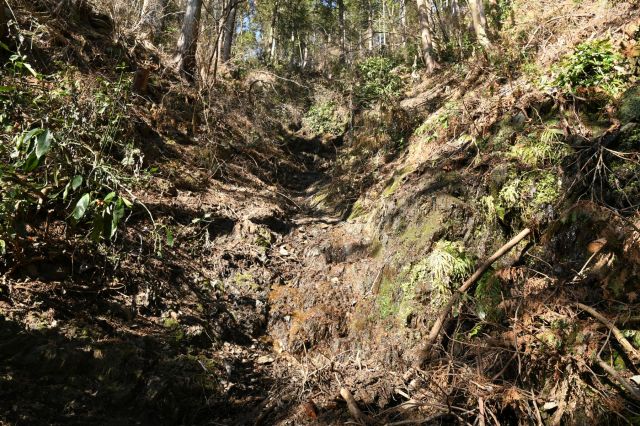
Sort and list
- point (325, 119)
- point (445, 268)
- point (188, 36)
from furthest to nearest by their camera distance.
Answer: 1. point (325, 119)
2. point (188, 36)
3. point (445, 268)

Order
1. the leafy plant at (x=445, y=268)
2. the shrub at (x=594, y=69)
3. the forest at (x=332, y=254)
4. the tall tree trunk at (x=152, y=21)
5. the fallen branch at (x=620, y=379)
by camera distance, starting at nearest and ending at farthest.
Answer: the fallen branch at (x=620, y=379)
the forest at (x=332, y=254)
the leafy plant at (x=445, y=268)
the shrub at (x=594, y=69)
the tall tree trunk at (x=152, y=21)

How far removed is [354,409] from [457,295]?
1753 mm

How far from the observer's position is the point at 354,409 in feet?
12.6

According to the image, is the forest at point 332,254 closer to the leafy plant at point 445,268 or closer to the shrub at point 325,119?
the leafy plant at point 445,268

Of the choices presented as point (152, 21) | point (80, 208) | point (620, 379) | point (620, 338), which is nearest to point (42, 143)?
point (80, 208)

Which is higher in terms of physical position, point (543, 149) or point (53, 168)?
point (543, 149)

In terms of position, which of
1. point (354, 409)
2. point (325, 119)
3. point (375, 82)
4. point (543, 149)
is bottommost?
point (354, 409)

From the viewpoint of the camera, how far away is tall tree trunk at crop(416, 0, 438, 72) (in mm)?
13812

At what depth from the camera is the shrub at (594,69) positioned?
17.2ft

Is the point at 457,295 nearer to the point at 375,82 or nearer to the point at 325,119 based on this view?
the point at 375,82

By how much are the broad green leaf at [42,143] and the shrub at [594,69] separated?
616 cm

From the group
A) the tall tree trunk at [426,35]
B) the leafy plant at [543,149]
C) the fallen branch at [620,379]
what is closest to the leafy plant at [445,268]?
the leafy plant at [543,149]

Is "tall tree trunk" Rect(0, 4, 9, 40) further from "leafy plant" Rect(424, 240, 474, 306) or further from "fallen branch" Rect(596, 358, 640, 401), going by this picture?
"fallen branch" Rect(596, 358, 640, 401)

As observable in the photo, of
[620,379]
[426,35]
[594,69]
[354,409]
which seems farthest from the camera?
[426,35]
